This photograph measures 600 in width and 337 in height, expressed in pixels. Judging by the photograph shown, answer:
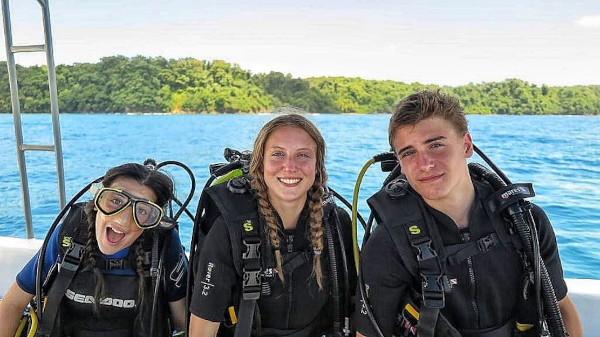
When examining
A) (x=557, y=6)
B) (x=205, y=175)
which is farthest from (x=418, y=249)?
(x=557, y=6)

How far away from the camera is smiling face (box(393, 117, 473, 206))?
1362mm

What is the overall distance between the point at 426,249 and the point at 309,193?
53cm

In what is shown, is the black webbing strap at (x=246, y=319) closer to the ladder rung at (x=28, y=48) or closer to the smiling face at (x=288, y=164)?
the smiling face at (x=288, y=164)

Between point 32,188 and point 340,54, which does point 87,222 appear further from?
point 340,54

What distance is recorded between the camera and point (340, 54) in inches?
979

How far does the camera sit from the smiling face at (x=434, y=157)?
4.47ft

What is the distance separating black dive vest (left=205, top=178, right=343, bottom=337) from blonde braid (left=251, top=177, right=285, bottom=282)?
0.05 ft

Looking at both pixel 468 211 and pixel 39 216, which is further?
pixel 39 216

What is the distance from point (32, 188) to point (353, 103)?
13192 mm

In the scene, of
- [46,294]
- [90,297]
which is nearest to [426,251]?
[90,297]

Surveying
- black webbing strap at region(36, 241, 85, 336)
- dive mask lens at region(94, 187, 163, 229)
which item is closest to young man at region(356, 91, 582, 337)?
dive mask lens at region(94, 187, 163, 229)

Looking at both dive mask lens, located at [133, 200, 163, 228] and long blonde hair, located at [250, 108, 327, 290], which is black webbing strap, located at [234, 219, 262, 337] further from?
dive mask lens, located at [133, 200, 163, 228]

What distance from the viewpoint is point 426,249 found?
4.35 ft

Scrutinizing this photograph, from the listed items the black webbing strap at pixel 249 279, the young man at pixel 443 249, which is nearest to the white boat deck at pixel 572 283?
the young man at pixel 443 249
